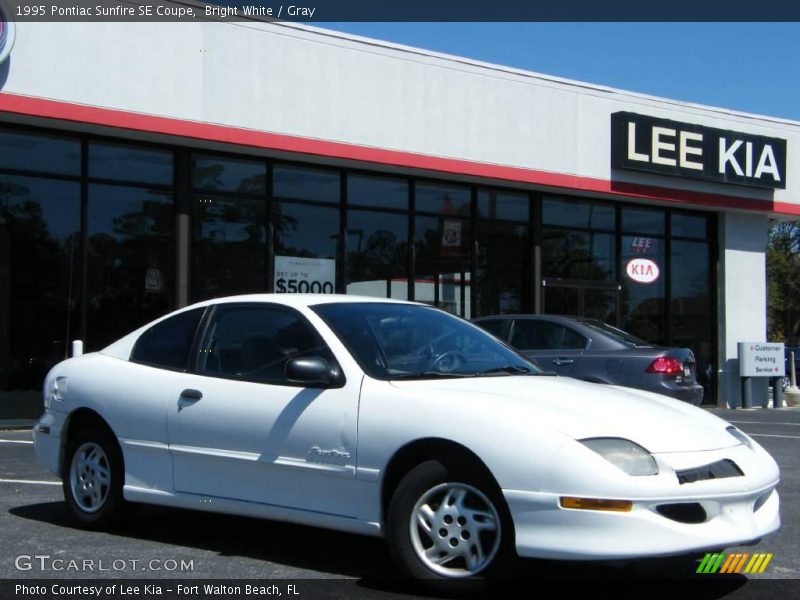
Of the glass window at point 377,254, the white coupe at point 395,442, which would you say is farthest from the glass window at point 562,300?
the white coupe at point 395,442

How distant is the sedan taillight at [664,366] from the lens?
37.6 feet

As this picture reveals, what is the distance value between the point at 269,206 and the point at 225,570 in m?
11.0

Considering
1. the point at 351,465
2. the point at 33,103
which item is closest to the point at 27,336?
the point at 33,103

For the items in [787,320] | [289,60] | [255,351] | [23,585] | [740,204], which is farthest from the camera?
[787,320]

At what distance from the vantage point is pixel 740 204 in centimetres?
2070

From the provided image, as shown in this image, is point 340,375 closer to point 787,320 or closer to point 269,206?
point 269,206

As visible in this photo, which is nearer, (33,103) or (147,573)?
(147,573)

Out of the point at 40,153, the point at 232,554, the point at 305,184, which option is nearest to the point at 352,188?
the point at 305,184

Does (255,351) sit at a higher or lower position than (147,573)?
higher

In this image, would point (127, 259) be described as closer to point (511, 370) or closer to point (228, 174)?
point (228, 174)

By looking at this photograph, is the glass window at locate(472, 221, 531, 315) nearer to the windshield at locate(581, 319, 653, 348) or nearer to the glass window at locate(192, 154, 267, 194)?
the glass window at locate(192, 154, 267, 194)

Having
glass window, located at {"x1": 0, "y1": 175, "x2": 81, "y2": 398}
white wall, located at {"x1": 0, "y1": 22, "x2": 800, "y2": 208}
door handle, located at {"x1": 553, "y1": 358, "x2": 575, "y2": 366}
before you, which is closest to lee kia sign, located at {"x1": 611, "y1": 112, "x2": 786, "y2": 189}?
white wall, located at {"x1": 0, "y1": 22, "x2": 800, "y2": 208}

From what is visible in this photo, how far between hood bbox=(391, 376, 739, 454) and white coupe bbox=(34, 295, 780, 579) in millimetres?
13

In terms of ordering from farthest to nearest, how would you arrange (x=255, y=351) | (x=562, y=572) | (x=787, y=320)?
(x=787, y=320), (x=255, y=351), (x=562, y=572)
